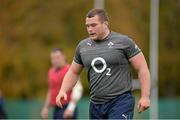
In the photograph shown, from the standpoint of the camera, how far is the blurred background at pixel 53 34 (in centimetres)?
4003

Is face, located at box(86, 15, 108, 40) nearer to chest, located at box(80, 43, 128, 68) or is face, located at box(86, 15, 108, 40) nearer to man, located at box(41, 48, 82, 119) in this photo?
chest, located at box(80, 43, 128, 68)

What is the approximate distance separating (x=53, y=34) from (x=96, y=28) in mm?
32784

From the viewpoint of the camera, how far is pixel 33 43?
4200cm

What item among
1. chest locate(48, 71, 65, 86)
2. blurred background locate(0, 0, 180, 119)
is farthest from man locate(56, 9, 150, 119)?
blurred background locate(0, 0, 180, 119)

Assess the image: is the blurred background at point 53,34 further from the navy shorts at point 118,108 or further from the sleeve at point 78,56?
the navy shorts at point 118,108

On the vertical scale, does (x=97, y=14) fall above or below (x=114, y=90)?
above

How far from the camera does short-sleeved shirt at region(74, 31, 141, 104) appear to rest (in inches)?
373

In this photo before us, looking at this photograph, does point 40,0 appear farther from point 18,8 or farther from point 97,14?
point 97,14

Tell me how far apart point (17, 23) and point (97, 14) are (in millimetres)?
32520

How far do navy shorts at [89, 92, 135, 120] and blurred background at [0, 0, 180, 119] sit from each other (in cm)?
2889

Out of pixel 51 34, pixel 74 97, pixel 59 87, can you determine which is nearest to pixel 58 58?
pixel 59 87

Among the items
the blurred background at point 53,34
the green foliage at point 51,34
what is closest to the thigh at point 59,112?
the blurred background at point 53,34

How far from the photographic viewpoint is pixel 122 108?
31.1 feet

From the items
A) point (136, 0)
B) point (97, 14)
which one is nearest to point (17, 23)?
point (136, 0)
